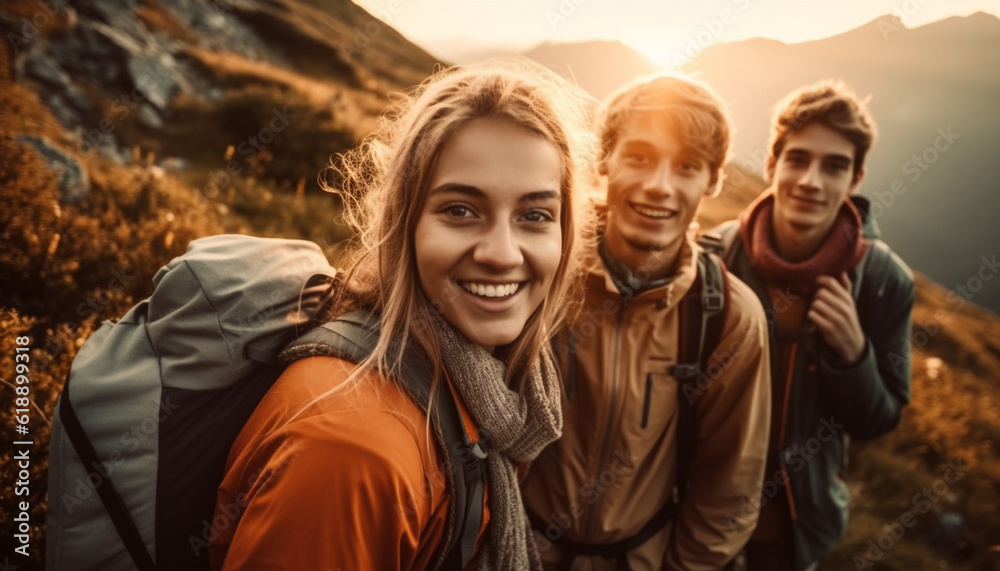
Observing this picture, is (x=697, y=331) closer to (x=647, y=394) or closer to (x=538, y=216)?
(x=647, y=394)

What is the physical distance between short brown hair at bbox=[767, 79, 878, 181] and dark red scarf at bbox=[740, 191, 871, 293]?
1.53 ft

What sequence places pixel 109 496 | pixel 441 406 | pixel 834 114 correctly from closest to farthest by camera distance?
1. pixel 109 496
2. pixel 441 406
3. pixel 834 114

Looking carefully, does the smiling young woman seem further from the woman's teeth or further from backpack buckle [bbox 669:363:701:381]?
backpack buckle [bbox 669:363:701:381]

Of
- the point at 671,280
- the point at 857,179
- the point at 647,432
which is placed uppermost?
the point at 857,179

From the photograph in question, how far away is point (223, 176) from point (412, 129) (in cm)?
560

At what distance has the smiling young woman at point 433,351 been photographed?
51.4 inches

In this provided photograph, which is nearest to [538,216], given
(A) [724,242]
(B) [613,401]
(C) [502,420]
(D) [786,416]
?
(C) [502,420]

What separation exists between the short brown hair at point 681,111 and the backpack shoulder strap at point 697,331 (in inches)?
29.1

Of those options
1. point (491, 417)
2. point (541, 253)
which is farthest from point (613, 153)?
point (491, 417)

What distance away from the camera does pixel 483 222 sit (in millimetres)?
1865

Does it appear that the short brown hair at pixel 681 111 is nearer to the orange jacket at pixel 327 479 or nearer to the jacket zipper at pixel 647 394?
the jacket zipper at pixel 647 394

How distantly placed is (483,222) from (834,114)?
3157mm

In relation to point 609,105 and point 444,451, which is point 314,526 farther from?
point 609,105

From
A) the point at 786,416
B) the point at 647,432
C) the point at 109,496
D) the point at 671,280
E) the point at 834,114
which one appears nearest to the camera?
the point at 109,496
